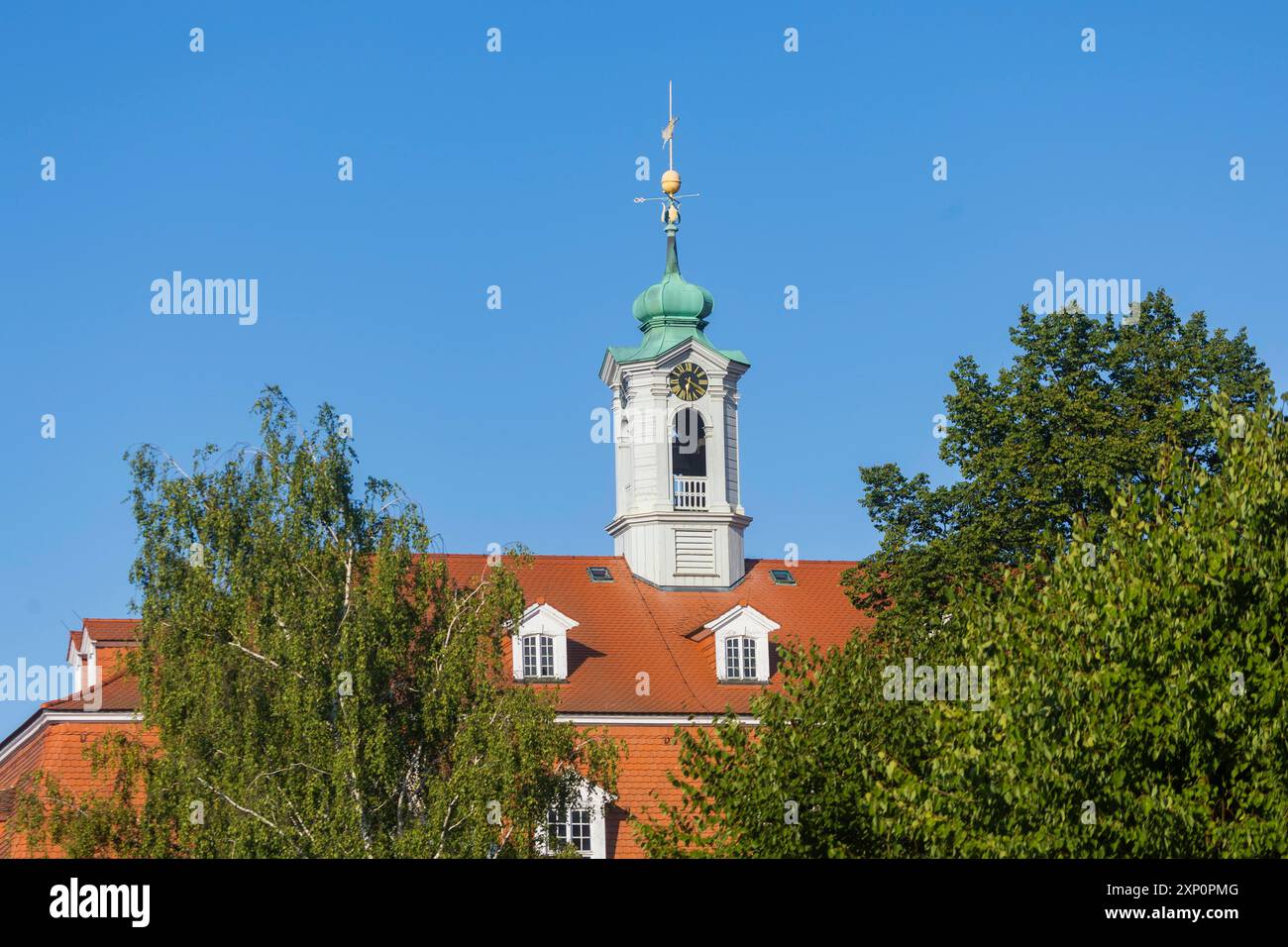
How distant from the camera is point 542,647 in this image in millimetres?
52125

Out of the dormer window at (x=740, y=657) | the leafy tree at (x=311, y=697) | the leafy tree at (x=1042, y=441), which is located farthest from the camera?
the dormer window at (x=740, y=657)

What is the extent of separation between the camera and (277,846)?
3234 centimetres

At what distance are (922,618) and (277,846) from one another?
57.3 feet

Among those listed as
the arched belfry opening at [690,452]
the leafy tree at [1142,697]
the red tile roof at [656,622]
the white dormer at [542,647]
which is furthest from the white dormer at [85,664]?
the leafy tree at [1142,697]

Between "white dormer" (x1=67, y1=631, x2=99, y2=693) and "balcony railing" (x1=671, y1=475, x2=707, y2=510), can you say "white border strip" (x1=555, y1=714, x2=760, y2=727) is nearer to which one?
"balcony railing" (x1=671, y1=475, x2=707, y2=510)

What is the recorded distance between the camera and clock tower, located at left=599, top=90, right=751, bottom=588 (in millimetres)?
58031

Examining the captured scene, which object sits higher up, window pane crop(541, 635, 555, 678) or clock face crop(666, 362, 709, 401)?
clock face crop(666, 362, 709, 401)

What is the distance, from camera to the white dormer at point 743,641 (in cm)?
5353

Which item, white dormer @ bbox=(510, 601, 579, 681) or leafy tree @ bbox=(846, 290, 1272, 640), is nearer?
leafy tree @ bbox=(846, 290, 1272, 640)

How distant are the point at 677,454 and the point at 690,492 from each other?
1.44 metres

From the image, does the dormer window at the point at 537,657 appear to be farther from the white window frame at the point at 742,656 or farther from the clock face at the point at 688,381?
the clock face at the point at 688,381

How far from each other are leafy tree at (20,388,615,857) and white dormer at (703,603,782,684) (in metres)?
15.7

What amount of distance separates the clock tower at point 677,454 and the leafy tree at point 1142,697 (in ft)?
90.3

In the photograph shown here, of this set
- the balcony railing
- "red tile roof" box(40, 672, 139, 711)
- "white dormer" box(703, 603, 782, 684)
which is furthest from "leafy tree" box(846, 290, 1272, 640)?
"red tile roof" box(40, 672, 139, 711)
